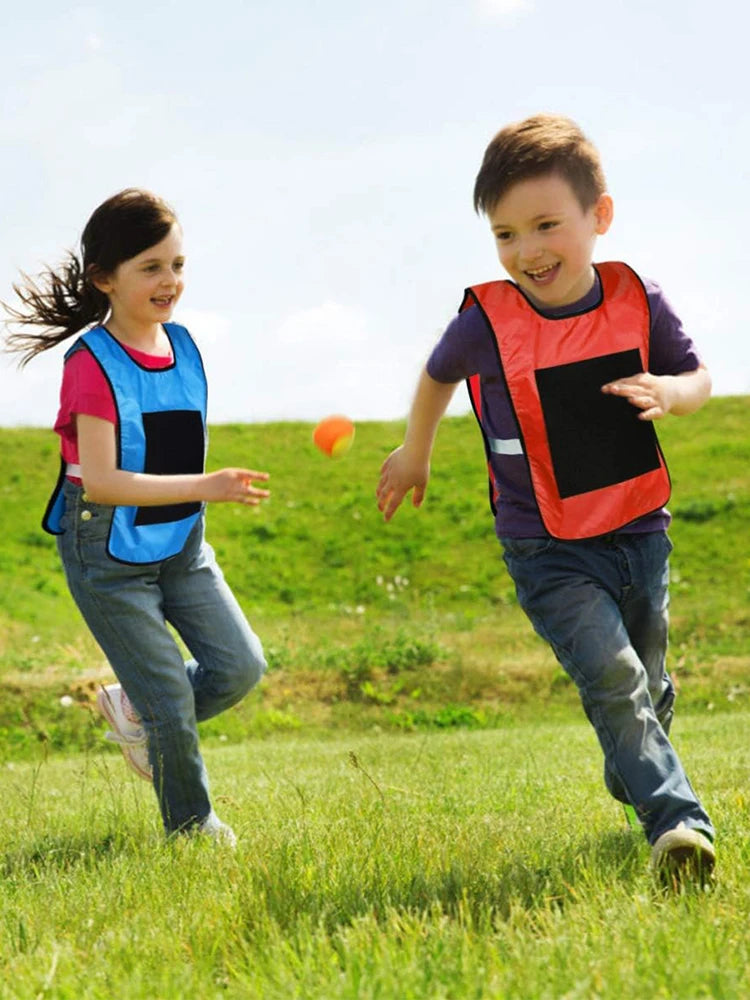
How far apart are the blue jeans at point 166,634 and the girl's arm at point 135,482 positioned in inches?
9.5

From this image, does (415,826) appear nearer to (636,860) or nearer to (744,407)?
(636,860)

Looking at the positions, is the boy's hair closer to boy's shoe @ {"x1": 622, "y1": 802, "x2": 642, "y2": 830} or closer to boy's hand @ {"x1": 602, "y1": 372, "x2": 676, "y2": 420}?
boy's hand @ {"x1": 602, "y1": 372, "x2": 676, "y2": 420}

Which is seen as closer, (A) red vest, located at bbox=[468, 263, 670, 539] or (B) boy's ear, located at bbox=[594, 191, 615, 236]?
(A) red vest, located at bbox=[468, 263, 670, 539]

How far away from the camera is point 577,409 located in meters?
4.19

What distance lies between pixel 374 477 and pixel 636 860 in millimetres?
16346

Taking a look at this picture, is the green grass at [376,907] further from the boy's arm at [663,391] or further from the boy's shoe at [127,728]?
the boy's arm at [663,391]

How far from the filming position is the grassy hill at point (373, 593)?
12.6 m

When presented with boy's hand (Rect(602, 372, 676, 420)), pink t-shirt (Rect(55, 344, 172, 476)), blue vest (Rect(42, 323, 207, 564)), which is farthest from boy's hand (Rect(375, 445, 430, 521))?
pink t-shirt (Rect(55, 344, 172, 476))

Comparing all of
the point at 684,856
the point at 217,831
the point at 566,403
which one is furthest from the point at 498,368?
the point at 217,831

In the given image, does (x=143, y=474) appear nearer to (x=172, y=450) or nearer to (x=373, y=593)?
(x=172, y=450)

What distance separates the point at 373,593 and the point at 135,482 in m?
12.0

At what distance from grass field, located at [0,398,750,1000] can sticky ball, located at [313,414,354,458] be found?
1422mm

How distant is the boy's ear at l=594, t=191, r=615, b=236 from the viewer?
14.3 ft

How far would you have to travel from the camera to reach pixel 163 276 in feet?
16.2
